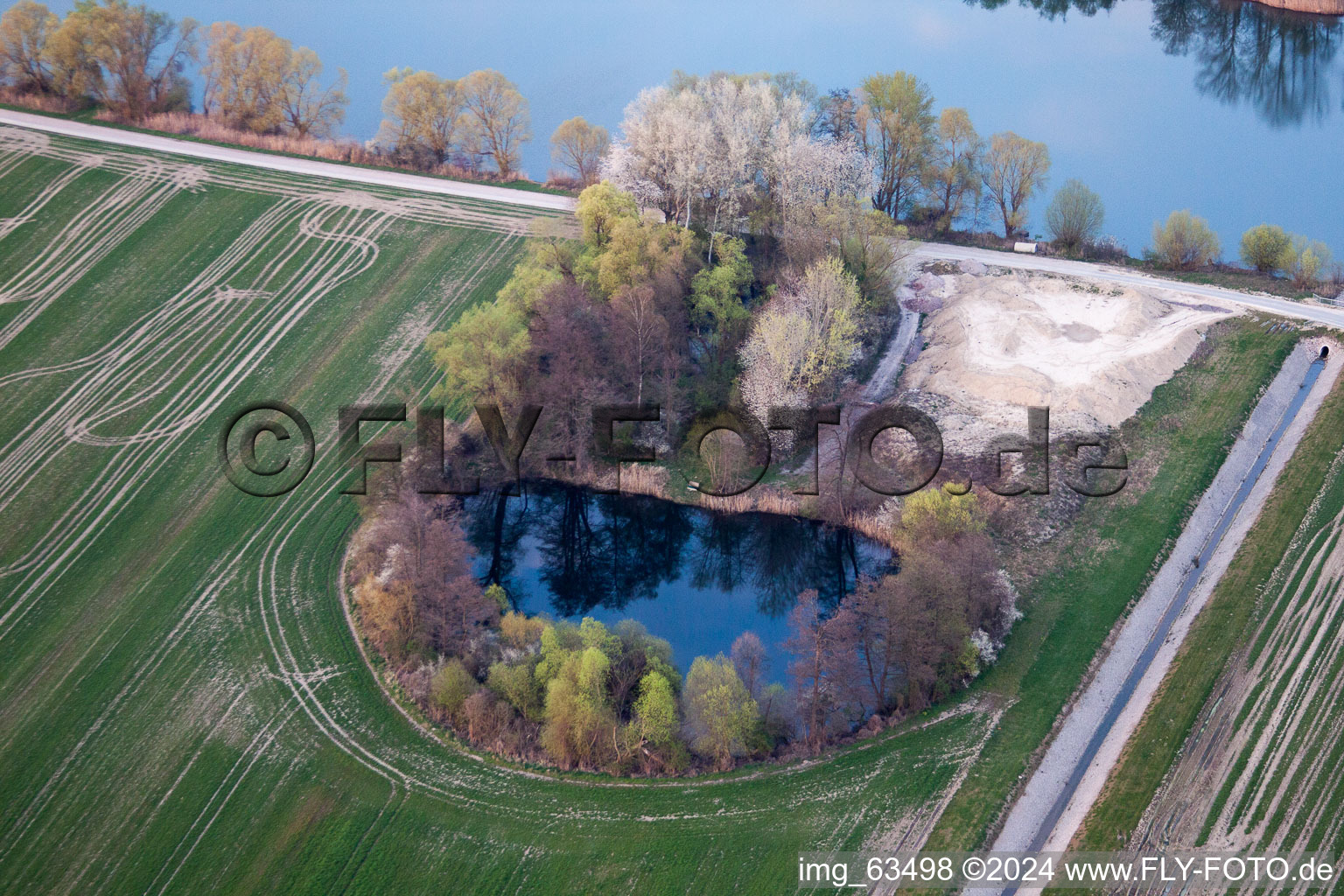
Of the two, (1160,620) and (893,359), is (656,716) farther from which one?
(893,359)

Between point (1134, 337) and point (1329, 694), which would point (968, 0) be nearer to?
point (1134, 337)

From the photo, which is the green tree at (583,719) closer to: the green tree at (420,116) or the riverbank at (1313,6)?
the green tree at (420,116)

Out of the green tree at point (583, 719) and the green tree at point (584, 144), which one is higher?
the green tree at point (584, 144)

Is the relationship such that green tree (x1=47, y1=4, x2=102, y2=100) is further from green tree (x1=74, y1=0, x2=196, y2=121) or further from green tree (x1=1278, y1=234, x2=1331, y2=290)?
green tree (x1=1278, y1=234, x2=1331, y2=290)

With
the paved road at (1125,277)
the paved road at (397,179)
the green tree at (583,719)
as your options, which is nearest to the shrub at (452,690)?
the green tree at (583,719)

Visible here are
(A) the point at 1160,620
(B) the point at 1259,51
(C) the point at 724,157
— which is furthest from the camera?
(B) the point at 1259,51

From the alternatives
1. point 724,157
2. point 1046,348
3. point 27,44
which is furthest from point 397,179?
point 1046,348

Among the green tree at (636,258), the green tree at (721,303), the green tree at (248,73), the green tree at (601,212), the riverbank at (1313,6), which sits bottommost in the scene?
the green tree at (721,303)

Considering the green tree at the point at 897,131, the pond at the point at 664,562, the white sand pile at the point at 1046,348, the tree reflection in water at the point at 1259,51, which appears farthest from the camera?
the tree reflection in water at the point at 1259,51
